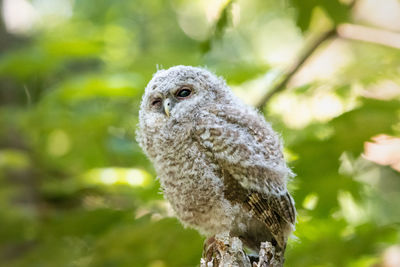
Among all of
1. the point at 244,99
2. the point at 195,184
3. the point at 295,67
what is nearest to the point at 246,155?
the point at 195,184

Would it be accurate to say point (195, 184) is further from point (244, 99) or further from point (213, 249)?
point (244, 99)

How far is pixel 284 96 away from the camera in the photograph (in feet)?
9.25

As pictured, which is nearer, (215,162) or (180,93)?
(215,162)

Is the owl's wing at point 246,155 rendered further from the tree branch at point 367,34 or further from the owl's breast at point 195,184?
the tree branch at point 367,34

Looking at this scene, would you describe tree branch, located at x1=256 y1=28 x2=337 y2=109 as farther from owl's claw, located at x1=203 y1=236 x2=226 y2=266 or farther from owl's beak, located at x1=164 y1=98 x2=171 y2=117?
owl's claw, located at x1=203 y1=236 x2=226 y2=266

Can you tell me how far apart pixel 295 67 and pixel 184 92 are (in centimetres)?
92

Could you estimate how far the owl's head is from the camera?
175cm

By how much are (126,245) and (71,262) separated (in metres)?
0.47

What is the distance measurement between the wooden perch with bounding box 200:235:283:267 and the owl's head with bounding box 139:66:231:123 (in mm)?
471

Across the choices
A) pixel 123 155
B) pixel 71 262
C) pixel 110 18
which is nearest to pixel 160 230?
pixel 71 262

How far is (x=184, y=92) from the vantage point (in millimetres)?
1795

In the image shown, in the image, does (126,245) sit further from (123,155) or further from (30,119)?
(30,119)

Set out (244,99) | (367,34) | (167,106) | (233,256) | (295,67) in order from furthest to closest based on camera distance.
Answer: (244,99), (295,67), (367,34), (167,106), (233,256)

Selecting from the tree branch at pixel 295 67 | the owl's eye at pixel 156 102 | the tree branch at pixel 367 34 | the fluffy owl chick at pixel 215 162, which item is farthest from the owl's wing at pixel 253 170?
the tree branch at pixel 367 34
